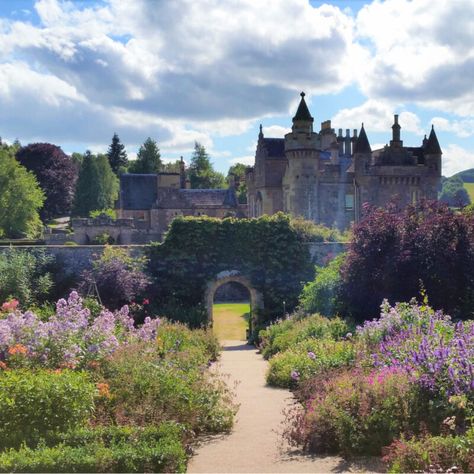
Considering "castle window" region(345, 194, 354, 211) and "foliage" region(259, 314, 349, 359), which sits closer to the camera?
"foliage" region(259, 314, 349, 359)

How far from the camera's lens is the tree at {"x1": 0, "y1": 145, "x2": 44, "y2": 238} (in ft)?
145

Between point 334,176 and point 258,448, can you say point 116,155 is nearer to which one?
point 334,176

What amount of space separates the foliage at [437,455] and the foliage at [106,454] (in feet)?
8.50

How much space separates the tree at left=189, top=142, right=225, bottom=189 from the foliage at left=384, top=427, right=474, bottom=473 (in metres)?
73.8

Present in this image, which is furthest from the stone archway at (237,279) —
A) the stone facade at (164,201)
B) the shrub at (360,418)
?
the stone facade at (164,201)

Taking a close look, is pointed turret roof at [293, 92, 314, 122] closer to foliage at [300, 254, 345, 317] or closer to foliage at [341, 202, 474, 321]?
foliage at [300, 254, 345, 317]

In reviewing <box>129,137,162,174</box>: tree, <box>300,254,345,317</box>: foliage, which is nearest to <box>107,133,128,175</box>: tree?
<box>129,137,162,174</box>: tree

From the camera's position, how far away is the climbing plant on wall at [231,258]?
77.6ft

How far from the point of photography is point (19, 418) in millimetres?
8359

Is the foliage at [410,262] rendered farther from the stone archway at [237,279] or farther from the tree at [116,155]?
the tree at [116,155]

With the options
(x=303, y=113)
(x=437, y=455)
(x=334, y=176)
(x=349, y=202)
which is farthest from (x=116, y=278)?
(x=349, y=202)

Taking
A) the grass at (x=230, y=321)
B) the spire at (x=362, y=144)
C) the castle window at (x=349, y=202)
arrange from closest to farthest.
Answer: the grass at (x=230, y=321), the spire at (x=362, y=144), the castle window at (x=349, y=202)

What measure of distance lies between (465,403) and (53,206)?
66472 millimetres

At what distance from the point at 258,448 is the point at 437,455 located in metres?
2.82
